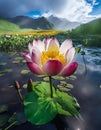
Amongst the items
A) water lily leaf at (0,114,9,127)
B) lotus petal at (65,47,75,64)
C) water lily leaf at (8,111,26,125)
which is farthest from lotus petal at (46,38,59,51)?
water lily leaf at (0,114,9,127)

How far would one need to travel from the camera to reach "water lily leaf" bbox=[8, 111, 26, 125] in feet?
6.30

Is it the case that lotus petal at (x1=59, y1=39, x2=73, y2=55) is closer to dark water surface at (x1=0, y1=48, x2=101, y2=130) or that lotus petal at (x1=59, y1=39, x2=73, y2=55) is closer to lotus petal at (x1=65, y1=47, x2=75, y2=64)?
→ lotus petal at (x1=65, y1=47, x2=75, y2=64)

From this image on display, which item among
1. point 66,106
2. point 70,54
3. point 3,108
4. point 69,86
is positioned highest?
point 70,54

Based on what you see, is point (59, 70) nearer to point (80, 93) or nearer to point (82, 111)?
point (82, 111)

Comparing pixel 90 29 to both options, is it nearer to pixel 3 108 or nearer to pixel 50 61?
pixel 3 108

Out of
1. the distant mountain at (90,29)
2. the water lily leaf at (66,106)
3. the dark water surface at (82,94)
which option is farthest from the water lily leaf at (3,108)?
the distant mountain at (90,29)

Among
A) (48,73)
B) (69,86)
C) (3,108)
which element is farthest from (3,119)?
(69,86)

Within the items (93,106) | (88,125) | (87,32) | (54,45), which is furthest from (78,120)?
(87,32)

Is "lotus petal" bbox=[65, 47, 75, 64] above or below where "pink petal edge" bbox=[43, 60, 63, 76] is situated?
above

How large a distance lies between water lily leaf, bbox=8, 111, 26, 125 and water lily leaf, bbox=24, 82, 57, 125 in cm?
45

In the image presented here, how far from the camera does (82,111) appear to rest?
2203 millimetres

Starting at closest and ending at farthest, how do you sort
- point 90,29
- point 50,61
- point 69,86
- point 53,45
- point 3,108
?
1. point 50,61
2. point 53,45
3. point 3,108
4. point 69,86
5. point 90,29

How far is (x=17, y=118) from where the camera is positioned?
1.99m

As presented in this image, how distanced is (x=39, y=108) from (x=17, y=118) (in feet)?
2.00
